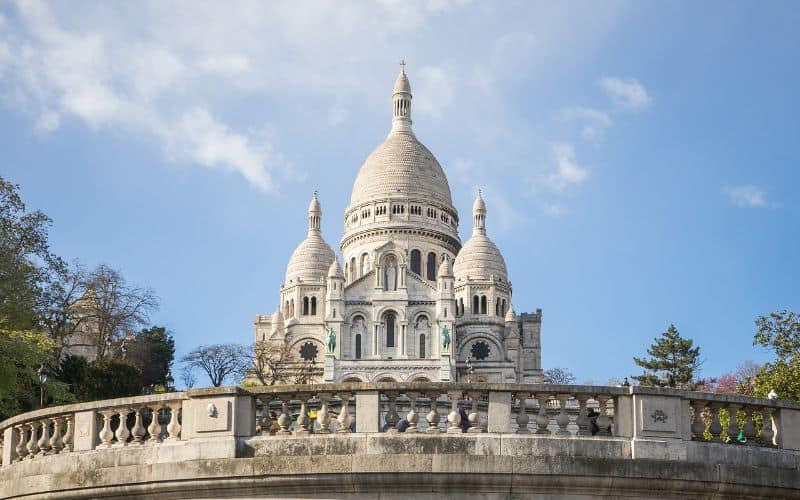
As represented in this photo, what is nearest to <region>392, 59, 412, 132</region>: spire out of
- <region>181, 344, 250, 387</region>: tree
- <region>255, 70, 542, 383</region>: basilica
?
<region>255, 70, 542, 383</region>: basilica

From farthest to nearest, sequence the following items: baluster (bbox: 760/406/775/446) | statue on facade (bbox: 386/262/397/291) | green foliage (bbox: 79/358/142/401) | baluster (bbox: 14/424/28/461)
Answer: statue on facade (bbox: 386/262/397/291), green foliage (bbox: 79/358/142/401), baluster (bbox: 14/424/28/461), baluster (bbox: 760/406/775/446)

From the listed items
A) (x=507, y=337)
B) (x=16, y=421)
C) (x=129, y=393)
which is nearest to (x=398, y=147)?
(x=507, y=337)

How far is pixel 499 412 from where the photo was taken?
1259 centimetres

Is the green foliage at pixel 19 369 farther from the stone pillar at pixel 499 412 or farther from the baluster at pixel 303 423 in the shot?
the stone pillar at pixel 499 412

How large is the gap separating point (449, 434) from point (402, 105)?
137 m

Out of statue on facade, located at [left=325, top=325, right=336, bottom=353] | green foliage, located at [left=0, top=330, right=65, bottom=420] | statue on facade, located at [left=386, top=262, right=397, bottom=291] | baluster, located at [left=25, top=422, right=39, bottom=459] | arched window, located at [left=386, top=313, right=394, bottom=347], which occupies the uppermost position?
statue on facade, located at [left=386, top=262, right=397, bottom=291]

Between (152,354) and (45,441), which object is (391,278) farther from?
(45,441)

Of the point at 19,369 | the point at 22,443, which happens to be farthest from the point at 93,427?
the point at 19,369

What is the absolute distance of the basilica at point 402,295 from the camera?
4587 inches

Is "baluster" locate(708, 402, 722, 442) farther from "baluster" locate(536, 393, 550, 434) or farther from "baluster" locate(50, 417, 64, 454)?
"baluster" locate(50, 417, 64, 454)

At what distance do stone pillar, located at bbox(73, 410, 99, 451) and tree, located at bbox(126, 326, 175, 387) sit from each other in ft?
196

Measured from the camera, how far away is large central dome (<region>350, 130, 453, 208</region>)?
135738 millimetres

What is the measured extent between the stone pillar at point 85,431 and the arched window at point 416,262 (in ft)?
385

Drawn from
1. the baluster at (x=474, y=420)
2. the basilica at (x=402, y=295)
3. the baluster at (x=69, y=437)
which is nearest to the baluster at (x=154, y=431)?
the baluster at (x=69, y=437)
